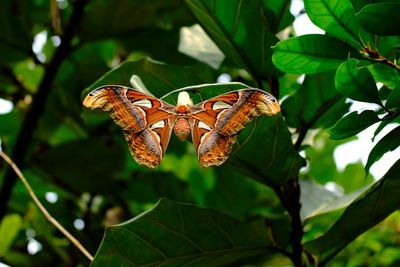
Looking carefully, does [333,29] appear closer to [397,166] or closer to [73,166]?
[397,166]

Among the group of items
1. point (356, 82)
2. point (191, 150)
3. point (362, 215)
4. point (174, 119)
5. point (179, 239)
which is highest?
point (174, 119)

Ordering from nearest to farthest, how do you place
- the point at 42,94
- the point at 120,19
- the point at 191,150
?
the point at 42,94 → the point at 120,19 → the point at 191,150

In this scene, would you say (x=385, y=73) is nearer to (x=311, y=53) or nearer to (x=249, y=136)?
(x=311, y=53)

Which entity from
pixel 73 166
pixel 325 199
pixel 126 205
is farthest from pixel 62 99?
pixel 325 199

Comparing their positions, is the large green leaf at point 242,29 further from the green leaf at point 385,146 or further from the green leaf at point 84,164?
the green leaf at point 84,164

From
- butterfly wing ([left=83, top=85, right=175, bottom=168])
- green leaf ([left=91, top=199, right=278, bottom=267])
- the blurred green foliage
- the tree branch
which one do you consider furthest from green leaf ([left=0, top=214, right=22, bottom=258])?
butterfly wing ([left=83, top=85, right=175, bottom=168])

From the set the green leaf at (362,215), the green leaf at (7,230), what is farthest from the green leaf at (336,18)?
the green leaf at (7,230)

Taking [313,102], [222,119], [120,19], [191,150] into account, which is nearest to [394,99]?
[222,119]
